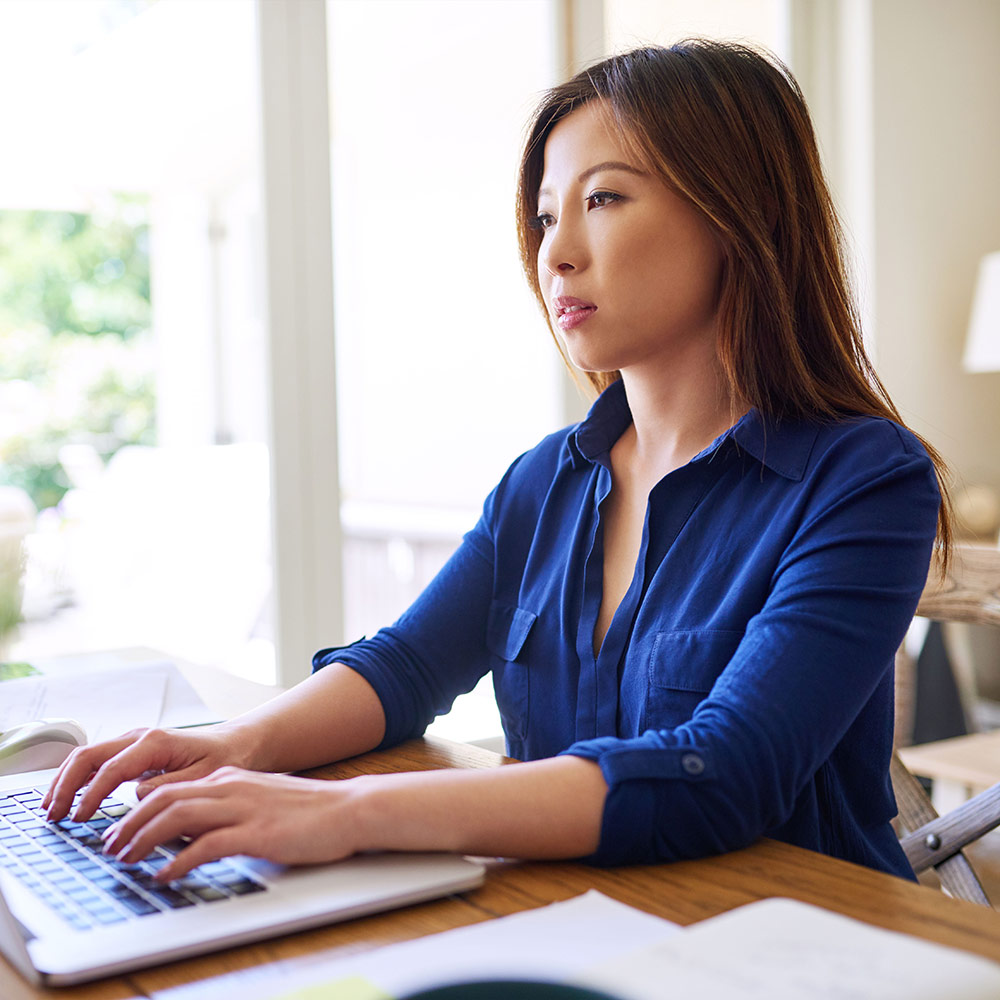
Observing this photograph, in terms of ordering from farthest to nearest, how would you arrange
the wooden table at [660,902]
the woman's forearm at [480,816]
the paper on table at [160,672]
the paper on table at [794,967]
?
the paper on table at [160,672], the woman's forearm at [480,816], the wooden table at [660,902], the paper on table at [794,967]

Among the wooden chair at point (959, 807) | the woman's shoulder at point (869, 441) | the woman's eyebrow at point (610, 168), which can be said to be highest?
the woman's eyebrow at point (610, 168)

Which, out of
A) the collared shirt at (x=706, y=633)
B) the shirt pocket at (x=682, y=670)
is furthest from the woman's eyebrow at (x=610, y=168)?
the shirt pocket at (x=682, y=670)

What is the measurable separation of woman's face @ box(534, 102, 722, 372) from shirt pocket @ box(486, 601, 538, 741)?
28cm

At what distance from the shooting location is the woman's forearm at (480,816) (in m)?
0.67

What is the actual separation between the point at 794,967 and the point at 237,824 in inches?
13.4

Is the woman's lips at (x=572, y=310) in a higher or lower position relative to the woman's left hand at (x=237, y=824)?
higher

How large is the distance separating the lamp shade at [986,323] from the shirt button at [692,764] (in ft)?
8.52

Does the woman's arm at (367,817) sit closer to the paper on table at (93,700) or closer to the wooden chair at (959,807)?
the paper on table at (93,700)

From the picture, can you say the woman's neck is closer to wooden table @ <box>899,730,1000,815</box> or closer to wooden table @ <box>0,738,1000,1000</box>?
wooden table @ <box>0,738,1000,1000</box>

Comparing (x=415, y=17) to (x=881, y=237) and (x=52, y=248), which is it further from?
(x=52, y=248)

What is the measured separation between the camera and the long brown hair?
1019mm

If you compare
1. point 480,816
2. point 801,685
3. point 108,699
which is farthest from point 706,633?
point 108,699

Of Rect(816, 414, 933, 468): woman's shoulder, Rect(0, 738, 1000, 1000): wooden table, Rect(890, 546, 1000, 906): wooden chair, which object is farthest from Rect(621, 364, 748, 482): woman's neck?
Rect(0, 738, 1000, 1000): wooden table

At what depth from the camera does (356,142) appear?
3.80 meters
